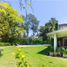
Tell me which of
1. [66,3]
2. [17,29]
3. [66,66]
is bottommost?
[66,66]

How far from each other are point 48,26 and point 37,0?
5768 cm

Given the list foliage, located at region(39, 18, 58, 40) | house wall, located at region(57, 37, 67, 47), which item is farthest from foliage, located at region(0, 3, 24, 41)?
foliage, located at region(39, 18, 58, 40)

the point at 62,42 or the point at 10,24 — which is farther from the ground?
the point at 10,24

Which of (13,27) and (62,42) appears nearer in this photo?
(62,42)

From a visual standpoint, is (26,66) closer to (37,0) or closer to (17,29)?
(37,0)

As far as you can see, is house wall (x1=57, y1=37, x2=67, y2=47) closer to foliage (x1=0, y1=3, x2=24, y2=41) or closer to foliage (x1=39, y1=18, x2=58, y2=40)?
foliage (x1=0, y1=3, x2=24, y2=41)

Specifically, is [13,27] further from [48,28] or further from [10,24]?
[48,28]

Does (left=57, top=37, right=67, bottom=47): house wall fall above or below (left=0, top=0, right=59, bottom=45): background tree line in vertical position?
below

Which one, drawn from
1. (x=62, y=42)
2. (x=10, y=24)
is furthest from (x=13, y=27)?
(x=62, y=42)

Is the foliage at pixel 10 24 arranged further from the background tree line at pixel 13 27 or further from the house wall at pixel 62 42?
the house wall at pixel 62 42

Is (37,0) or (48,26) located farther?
(48,26)

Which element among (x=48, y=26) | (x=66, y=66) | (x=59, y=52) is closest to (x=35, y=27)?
(x=48, y=26)

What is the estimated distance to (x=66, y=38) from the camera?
34844mm

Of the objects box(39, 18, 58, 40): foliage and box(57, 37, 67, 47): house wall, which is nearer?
box(57, 37, 67, 47): house wall
